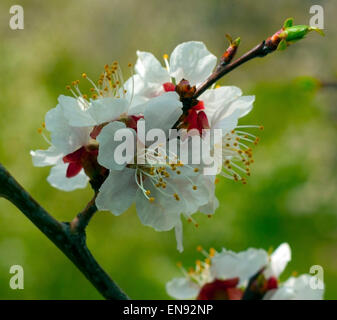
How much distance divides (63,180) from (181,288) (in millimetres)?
287

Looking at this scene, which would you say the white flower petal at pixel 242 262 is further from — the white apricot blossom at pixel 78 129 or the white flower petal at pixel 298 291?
the white apricot blossom at pixel 78 129

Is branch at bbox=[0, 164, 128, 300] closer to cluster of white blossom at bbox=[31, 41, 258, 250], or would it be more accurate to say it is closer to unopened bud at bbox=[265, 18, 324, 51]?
cluster of white blossom at bbox=[31, 41, 258, 250]

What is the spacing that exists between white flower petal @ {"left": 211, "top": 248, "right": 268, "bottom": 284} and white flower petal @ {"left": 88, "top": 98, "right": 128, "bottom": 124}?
329 millimetres

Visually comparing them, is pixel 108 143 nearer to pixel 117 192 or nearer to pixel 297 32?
pixel 117 192

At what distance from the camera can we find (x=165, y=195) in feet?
2.43

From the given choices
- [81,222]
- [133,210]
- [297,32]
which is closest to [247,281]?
[81,222]

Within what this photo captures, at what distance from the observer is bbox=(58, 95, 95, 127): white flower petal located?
677mm

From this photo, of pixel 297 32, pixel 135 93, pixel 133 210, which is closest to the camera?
pixel 297 32

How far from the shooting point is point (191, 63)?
76 cm

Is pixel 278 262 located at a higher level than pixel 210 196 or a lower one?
lower

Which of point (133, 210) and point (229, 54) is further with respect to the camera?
point (133, 210)

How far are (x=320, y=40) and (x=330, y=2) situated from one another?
39 cm

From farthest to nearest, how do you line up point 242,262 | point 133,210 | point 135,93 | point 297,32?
1. point 133,210
2. point 242,262
3. point 135,93
4. point 297,32

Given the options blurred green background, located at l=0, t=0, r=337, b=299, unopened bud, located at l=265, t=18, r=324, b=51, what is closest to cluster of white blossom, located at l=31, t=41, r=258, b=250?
unopened bud, located at l=265, t=18, r=324, b=51
